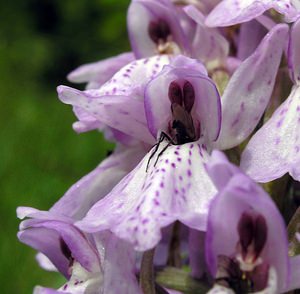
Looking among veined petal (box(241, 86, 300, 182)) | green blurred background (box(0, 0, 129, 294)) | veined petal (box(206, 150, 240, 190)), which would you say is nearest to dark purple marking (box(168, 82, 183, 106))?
veined petal (box(241, 86, 300, 182))

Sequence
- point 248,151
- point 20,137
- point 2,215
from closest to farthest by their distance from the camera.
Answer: point 248,151 → point 2,215 → point 20,137

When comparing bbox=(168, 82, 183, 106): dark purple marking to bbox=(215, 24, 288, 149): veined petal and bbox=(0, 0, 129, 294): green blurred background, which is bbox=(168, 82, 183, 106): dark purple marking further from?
bbox=(0, 0, 129, 294): green blurred background

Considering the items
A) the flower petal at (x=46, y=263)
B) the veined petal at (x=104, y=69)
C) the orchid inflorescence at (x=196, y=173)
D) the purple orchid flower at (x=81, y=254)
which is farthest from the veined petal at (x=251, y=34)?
the flower petal at (x=46, y=263)

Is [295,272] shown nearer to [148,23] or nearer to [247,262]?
[247,262]

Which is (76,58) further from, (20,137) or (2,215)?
(2,215)

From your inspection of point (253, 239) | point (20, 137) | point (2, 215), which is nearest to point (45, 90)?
point (20, 137)

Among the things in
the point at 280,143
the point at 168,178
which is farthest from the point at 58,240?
the point at 280,143
